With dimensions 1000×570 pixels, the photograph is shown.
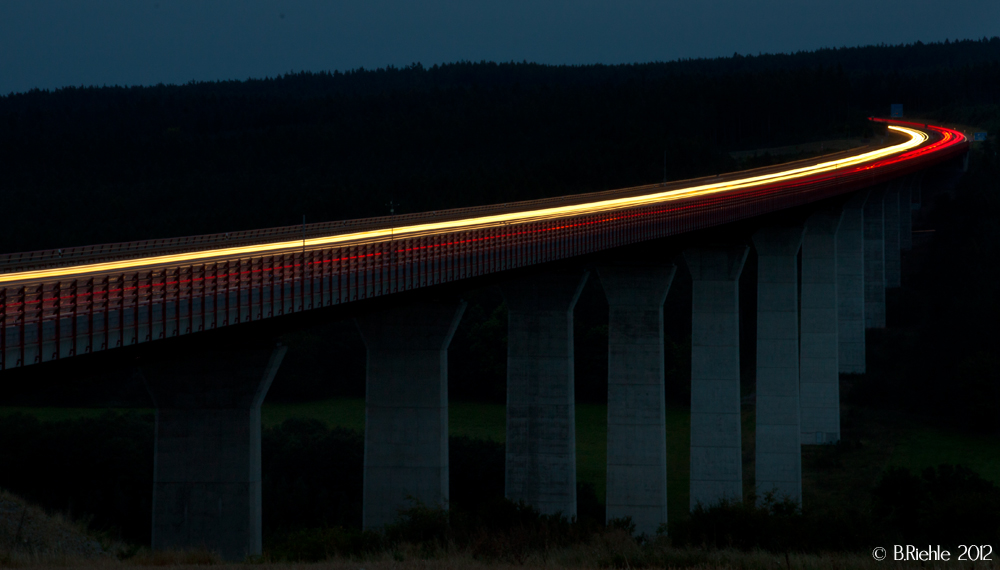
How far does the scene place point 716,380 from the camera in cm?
5700

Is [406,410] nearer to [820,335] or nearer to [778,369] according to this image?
[778,369]

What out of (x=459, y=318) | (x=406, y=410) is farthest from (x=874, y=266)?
(x=406, y=410)

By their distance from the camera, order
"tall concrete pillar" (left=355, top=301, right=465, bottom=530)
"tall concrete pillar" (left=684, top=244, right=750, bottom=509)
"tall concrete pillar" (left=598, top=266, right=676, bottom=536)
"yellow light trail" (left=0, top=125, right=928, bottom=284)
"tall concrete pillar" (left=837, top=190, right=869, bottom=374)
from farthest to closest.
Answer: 1. "tall concrete pillar" (left=837, top=190, right=869, bottom=374)
2. "tall concrete pillar" (left=684, top=244, right=750, bottom=509)
3. "tall concrete pillar" (left=598, top=266, right=676, bottom=536)
4. "tall concrete pillar" (left=355, top=301, right=465, bottom=530)
5. "yellow light trail" (left=0, top=125, right=928, bottom=284)

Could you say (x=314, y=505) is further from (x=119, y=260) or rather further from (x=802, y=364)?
(x=119, y=260)

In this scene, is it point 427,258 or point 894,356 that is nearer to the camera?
point 427,258

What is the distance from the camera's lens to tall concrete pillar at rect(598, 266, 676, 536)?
2002 inches

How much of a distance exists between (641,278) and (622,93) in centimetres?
14202

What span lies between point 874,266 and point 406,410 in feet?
258

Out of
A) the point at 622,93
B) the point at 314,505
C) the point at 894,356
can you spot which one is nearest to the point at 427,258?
the point at 314,505

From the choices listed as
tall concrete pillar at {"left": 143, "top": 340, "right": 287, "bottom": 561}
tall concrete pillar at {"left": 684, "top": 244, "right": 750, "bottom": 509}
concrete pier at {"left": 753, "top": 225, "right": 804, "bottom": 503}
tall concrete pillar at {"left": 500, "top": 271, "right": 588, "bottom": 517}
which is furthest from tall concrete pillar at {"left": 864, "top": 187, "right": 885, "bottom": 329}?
tall concrete pillar at {"left": 143, "top": 340, "right": 287, "bottom": 561}

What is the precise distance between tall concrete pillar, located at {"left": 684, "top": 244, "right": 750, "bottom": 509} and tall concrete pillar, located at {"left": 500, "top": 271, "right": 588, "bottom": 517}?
9.22 m

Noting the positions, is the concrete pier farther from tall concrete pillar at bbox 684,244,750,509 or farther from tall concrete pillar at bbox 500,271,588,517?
tall concrete pillar at bbox 500,271,588,517

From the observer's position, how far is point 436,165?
17288 centimetres

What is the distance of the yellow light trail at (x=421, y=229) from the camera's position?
93.1ft
